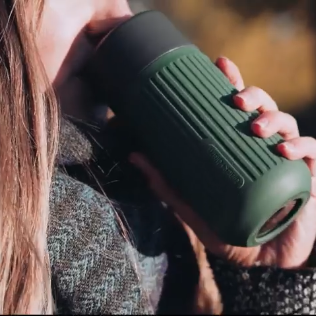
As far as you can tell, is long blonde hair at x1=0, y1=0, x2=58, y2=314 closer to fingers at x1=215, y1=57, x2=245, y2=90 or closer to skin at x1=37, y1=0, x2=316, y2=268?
skin at x1=37, y1=0, x2=316, y2=268

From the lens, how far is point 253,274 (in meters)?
0.85

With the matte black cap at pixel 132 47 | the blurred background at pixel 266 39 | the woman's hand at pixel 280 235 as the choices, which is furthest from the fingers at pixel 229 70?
the blurred background at pixel 266 39

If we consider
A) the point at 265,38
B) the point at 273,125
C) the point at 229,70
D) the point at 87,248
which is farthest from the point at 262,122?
the point at 265,38

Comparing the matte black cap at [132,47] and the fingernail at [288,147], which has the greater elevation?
the matte black cap at [132,47]

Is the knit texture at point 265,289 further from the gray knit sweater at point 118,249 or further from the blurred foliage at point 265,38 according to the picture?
the blurred foliage at point 265,38

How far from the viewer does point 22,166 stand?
70 cm

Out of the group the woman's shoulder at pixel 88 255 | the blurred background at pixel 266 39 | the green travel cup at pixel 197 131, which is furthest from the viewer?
the blurred background at pixel 266 39

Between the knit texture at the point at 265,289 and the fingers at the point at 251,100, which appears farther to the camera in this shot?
the knit texture at the point at 265,289

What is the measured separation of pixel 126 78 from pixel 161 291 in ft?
1.15

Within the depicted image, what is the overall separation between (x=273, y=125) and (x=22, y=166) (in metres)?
0.26

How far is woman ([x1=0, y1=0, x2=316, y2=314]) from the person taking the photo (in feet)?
2.26

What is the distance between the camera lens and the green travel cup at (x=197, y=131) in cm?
62

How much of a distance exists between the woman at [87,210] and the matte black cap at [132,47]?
5 centimetres

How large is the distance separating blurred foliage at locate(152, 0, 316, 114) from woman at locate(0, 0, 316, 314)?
0.50 metres
